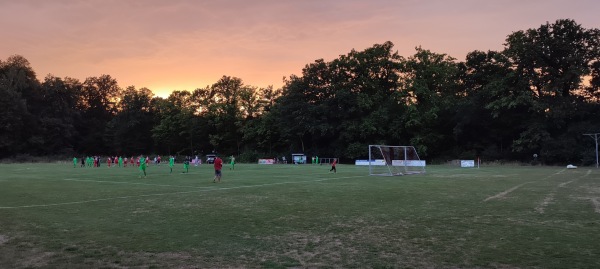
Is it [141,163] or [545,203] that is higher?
A: [141,163]

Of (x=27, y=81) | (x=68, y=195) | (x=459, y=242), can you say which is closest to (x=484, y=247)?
(x=459, y=242)

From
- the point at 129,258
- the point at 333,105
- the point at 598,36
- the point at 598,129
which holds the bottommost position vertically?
the point at 129,258

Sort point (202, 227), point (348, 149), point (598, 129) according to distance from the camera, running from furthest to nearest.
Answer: point (348, 149), point (598, 129), point (202, 227)

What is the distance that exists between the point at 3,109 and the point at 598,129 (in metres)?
110

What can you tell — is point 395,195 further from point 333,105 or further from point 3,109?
point 3,109

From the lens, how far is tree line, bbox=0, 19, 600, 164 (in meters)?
59.1

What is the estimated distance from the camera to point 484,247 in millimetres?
8211

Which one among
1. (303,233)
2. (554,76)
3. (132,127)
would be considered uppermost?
(554,76)

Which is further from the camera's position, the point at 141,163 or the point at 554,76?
the point at 554,76

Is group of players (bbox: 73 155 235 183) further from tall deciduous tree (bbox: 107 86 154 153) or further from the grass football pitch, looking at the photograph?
tall deciduous tree (bbox: 107 86 154 153)

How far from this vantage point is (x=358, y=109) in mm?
74500

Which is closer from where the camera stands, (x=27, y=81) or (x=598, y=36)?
(x=598, y=36)

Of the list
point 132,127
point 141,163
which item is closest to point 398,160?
point 141,163

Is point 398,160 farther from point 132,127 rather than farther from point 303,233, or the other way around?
point 132,127
